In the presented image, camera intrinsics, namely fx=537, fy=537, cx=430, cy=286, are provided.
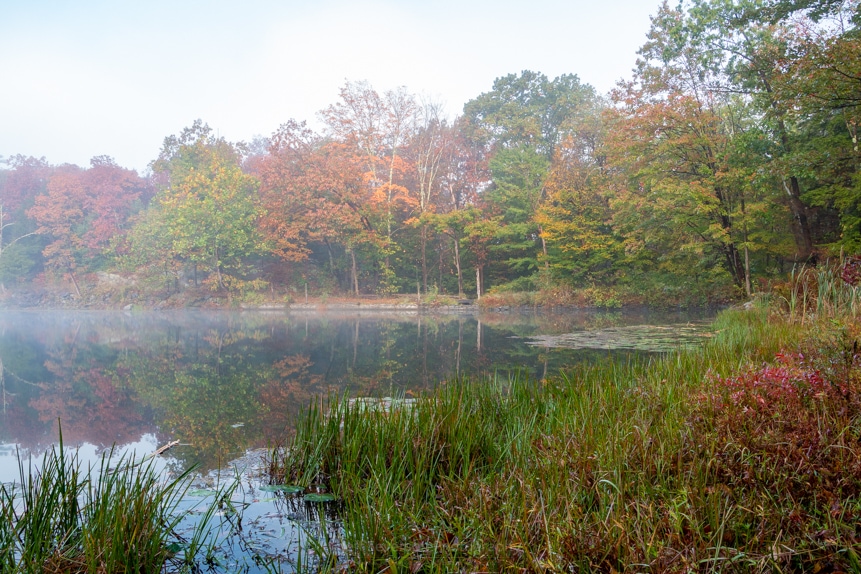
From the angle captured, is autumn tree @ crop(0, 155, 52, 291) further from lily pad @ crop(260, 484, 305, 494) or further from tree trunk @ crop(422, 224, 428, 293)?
lily pad @ crop(260, 484, 305, 494)

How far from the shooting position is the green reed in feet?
5.45

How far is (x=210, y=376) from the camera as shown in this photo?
752 cm

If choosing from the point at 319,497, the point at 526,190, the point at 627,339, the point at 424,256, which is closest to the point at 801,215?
the point at 627,339

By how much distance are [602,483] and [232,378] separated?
242 inches

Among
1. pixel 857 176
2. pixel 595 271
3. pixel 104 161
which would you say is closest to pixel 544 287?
pixel 595 271

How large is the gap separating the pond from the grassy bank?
0.40m

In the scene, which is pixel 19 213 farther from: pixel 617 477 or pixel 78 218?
pixel 617 477

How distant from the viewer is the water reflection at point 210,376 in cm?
456

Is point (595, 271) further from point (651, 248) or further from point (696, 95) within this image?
point (696, 95)

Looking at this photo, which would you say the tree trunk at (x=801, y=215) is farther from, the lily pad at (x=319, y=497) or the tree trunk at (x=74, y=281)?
the tree trunk at (x=74, y=281)

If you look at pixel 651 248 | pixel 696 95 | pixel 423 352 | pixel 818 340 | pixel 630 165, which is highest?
pixel 696 95

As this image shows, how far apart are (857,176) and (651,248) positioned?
11.5 m

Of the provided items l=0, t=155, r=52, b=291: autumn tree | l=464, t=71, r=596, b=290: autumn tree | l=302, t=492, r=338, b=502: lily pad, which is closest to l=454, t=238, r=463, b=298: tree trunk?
l=464, t=71, r=596, b=290: autumn tree

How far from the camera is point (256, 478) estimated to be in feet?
10.7
